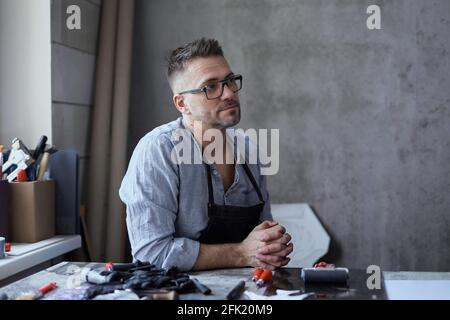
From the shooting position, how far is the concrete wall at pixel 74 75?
3.21 meters

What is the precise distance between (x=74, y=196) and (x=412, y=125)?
2.17 m

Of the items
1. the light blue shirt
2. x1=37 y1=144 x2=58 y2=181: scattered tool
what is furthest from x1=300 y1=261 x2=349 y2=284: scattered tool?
x1=37 y1=144 x2=58 y2=181: scattered tool

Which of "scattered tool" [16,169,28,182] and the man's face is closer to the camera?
the man's face

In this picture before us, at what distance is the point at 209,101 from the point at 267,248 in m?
0.68

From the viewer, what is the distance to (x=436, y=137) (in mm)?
3838

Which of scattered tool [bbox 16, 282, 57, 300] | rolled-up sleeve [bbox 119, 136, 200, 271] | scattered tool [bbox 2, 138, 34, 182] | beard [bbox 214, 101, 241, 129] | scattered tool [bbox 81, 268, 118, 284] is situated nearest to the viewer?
scattered tool [bbox 16, 282, 57, 300]

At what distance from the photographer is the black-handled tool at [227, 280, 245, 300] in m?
1.70

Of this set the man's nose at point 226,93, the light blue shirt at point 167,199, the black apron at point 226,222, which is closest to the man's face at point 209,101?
the man's nose at point 226,93

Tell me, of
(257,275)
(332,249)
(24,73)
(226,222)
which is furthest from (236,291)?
(332,249)

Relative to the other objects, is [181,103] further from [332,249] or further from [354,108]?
[332,249]

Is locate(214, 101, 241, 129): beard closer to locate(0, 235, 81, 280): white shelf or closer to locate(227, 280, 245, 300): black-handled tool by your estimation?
locate(227, 280, 245, 300): black-handled tool

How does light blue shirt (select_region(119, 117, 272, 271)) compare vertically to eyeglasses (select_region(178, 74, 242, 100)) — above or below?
below

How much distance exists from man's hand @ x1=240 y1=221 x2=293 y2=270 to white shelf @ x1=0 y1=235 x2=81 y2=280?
93cm
